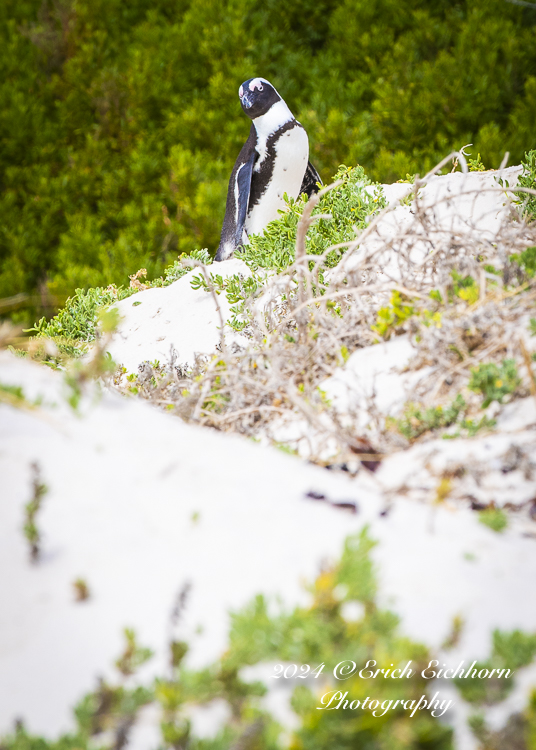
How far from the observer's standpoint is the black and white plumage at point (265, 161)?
4.74 meters

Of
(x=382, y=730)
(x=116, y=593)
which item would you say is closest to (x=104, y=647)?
(x=116, y=593)

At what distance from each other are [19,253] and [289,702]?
7.69 m

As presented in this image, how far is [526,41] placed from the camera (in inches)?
281

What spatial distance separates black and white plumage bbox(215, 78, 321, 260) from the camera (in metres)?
4.74

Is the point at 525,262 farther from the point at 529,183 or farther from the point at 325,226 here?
the point at 325,226

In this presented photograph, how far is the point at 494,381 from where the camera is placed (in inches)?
60.0

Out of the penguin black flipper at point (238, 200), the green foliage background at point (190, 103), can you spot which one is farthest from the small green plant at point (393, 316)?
the green foliage background at point (190, 103)

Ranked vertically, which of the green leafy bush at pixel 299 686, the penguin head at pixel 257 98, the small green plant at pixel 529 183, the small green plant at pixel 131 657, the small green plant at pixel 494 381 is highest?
the penguin head at pixel 257 98

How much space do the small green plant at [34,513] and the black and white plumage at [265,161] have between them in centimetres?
381

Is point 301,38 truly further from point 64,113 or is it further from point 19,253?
point 19,253

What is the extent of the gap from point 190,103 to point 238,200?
13.1 ft

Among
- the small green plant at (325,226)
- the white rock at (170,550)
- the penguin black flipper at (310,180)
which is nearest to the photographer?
the white rock at (170,550)

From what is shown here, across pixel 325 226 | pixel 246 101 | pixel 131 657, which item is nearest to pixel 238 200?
pixel 246 101

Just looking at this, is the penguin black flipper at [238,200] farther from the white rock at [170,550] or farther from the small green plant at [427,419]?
the white rock at [170,550]
